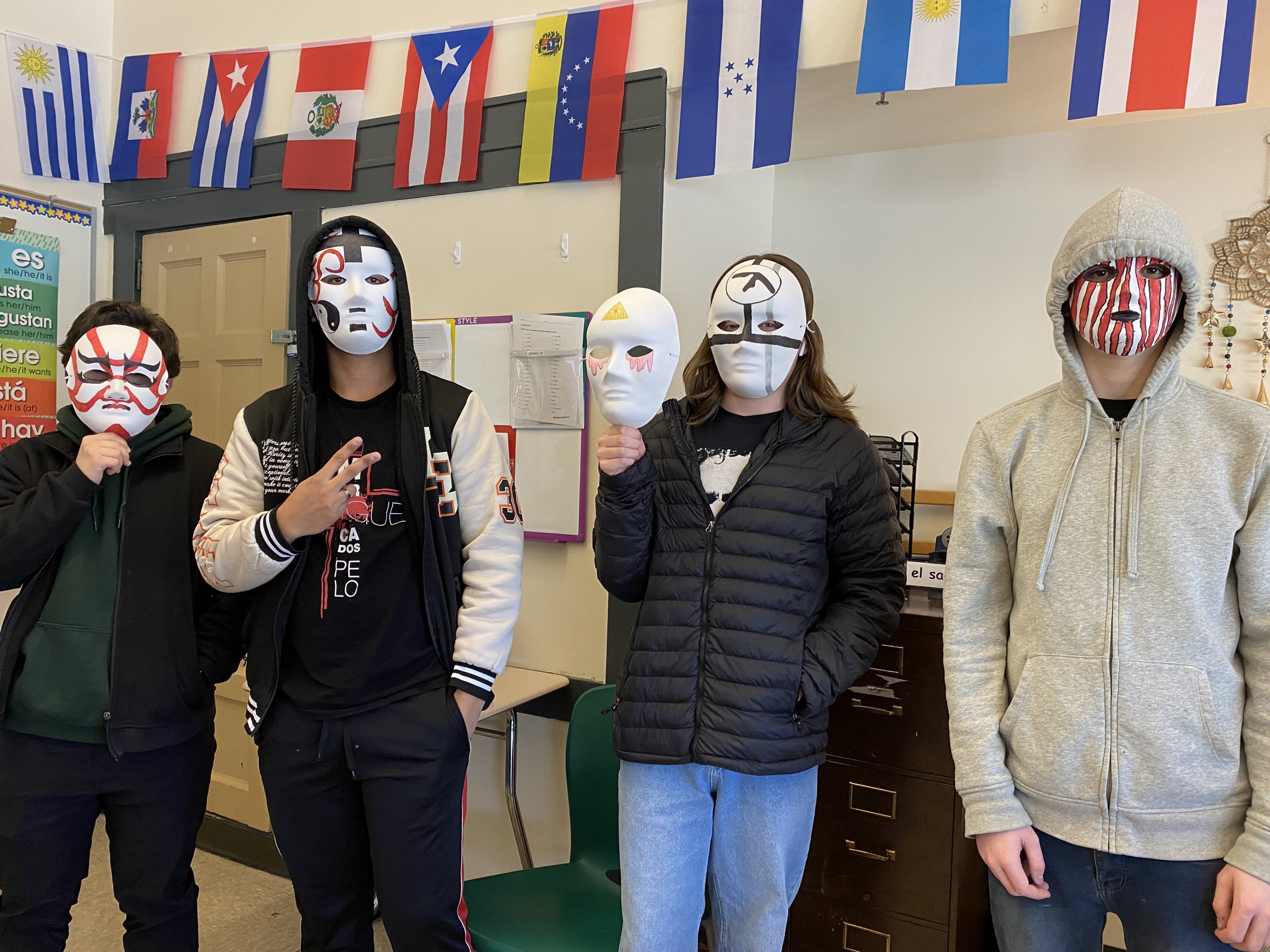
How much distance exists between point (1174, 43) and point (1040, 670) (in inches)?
55.3

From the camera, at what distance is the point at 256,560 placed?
1.57m

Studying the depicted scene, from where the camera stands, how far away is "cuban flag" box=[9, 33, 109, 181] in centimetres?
314

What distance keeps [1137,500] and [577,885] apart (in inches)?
55.8

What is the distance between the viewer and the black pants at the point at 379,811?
1.59 m

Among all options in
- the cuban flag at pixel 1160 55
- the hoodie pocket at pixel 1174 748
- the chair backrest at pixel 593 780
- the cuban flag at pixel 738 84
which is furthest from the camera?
the cuban flag at pixel 738 84

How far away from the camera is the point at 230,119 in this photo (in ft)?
10.1

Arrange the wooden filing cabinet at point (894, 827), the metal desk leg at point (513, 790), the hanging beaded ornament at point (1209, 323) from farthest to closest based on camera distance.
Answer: the hanging beaded ornament at point (1209, 323), the metal desk leg at point (513, 790), the wooden filing cabinet at point (894, 827)

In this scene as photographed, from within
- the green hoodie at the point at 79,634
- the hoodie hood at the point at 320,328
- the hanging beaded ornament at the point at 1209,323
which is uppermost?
the hanging beaded ornament at the point at 1209,323

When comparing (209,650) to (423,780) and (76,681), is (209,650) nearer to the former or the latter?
(76,681)

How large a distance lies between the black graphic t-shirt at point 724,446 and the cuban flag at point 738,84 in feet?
3.01

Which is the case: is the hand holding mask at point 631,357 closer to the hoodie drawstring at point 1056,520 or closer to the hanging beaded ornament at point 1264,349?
the hoodie drawstring at point 1056,520

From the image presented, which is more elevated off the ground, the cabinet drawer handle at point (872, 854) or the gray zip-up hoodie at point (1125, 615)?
the gray zip-up hoodie at point (1125, 615)

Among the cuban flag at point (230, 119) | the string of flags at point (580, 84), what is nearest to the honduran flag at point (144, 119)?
the string of flags at point (580, 84)

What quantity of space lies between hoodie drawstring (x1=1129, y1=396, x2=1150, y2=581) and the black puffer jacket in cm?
40
